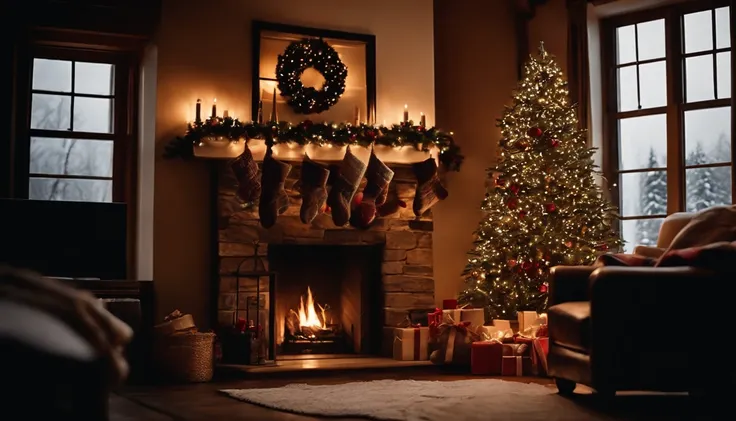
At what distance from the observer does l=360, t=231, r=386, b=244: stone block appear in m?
6.76

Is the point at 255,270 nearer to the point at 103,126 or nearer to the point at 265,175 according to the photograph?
the point at 265,175

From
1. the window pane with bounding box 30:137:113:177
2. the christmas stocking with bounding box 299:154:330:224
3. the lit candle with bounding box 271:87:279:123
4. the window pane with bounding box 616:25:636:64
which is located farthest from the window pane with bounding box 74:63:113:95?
the window pane with bounding box 616:25:636:64

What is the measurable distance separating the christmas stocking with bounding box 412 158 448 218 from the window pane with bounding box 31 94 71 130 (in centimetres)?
243

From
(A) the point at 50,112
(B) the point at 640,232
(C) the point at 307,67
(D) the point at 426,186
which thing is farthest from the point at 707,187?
(A) the point at 50,112

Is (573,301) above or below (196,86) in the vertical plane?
below

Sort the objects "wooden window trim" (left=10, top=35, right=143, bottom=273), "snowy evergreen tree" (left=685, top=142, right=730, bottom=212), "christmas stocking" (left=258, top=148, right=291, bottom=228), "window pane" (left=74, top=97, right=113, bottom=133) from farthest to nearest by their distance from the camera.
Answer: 1. "snowy evergreen tree" (left=685, top=142, right=730, bottom=212)
2. "window pane" (left=74, top=97, right=113, bottom=133)
3. "wooden window trim" (left=10, top=35, right=143, bottom=273)
4. "christmas stocking" (left=258, top=148, right=291, bottom=228)

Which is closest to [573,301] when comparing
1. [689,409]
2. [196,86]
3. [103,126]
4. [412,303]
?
[689,409]

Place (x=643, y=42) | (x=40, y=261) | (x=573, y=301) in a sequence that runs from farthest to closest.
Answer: (x=643, y=42)
(x=40, y=261)
(x=573, y=301)

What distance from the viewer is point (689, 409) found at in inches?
164

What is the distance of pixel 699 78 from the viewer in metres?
7.03

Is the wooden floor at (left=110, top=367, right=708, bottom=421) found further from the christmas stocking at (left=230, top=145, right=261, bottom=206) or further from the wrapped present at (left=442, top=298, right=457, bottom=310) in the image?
the christmas stocking at (left=230, top=145, right=261, bottom=206)

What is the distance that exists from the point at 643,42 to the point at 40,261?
181 inches

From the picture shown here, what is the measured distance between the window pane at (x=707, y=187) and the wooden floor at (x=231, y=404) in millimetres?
2118

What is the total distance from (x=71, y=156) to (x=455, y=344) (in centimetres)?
287
